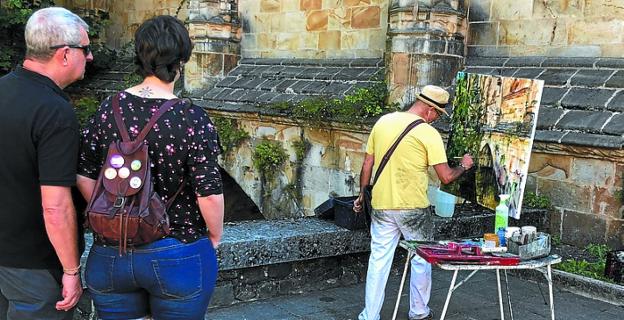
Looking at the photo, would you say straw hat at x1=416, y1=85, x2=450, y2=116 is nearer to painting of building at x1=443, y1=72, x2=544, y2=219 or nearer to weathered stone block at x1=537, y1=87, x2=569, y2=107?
painting of building at x1=443, y1=72, x2=544, y2=219

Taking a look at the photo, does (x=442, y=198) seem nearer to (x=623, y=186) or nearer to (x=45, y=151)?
(x=623, y=186)

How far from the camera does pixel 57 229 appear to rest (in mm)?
2480

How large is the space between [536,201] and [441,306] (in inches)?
83.4

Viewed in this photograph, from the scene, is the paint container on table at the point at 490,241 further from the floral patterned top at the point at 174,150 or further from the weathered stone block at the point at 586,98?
the weathered stone block at the point at 586,98

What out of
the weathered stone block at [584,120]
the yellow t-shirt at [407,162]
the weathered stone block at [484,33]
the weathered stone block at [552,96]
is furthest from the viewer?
the weathered stone block at [484,33]

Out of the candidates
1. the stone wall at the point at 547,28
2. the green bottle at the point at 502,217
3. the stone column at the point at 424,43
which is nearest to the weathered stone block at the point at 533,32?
the stone wall at the point at 547,28

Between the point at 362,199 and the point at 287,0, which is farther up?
the point at 287,0

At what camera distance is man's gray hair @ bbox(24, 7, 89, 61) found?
8.29ft

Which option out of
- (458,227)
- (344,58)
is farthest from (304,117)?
(458,227)

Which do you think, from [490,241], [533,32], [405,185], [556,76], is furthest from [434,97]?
[533,32]

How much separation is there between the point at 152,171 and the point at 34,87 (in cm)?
60

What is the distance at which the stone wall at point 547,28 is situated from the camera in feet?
21.8

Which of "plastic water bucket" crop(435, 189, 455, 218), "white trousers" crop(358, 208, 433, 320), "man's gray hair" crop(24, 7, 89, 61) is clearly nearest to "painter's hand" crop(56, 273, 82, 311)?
"man's gray hair" crop(24, 7, 89, 61)

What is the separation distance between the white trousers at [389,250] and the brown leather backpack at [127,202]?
2.20 meters
